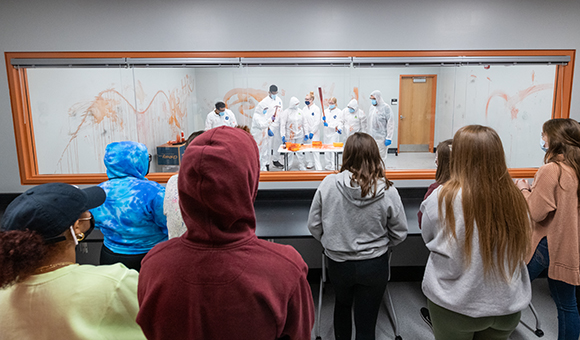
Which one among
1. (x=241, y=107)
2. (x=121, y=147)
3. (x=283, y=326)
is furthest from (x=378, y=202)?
(x=241, y=107)

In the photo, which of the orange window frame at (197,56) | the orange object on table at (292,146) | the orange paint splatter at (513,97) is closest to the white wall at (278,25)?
the orange window frame at (197,56)

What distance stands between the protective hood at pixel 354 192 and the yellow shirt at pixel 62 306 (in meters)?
0.96

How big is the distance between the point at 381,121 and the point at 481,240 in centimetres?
233

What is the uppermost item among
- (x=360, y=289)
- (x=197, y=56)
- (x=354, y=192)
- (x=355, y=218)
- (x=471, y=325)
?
(x=197, y=56)

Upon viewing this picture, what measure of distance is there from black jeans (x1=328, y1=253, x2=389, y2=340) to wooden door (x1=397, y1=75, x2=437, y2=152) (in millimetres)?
1973

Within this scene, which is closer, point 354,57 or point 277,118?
point 354,57

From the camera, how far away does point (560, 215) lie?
5.17 ft

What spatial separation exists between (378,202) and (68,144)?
2.80 metres

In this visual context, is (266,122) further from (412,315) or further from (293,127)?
(412,315)

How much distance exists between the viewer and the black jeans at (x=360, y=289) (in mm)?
1542

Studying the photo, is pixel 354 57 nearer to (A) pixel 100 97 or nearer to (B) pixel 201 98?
(B) pixel 201 98

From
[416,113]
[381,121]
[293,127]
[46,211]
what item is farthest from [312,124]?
[46,211]

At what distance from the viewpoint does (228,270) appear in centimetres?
63

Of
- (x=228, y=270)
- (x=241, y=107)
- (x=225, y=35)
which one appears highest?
(x=225, y=35)
